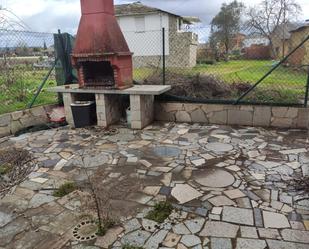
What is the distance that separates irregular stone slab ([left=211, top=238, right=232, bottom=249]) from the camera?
244 centimetres

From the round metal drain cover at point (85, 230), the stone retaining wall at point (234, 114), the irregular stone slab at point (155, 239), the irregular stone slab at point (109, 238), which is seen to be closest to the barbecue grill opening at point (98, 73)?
the stone retaining wall at point (234, 114)

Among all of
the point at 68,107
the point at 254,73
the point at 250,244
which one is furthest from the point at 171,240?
the point at 254,73

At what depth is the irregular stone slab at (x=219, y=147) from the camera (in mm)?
4721

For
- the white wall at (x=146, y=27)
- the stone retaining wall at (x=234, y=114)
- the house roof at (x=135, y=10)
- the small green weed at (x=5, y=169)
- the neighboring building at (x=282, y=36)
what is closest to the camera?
the small green weed at (x=5, y=169)

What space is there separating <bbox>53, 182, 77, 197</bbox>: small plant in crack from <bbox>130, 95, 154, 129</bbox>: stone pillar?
8.47ft

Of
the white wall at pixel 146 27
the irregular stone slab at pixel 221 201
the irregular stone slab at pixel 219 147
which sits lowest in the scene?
the irregular stone slab at pixel 221 201

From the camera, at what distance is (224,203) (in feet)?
10.2

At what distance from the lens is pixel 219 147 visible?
15.9ft

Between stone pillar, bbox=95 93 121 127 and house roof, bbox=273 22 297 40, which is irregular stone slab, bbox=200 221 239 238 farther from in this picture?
house roof, bbox=273 22 297 40

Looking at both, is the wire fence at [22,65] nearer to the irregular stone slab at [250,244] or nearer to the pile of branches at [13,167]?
the pile of branches at [13,167]

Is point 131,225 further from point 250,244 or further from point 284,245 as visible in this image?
point 284,245

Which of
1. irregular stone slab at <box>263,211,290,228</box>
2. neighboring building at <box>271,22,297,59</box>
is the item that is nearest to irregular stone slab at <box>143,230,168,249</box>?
irregular stone slab at <box>263,211,290,228</box>

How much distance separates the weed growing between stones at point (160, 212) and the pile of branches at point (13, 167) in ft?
6.54

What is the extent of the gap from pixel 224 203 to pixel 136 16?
17.2 meters
